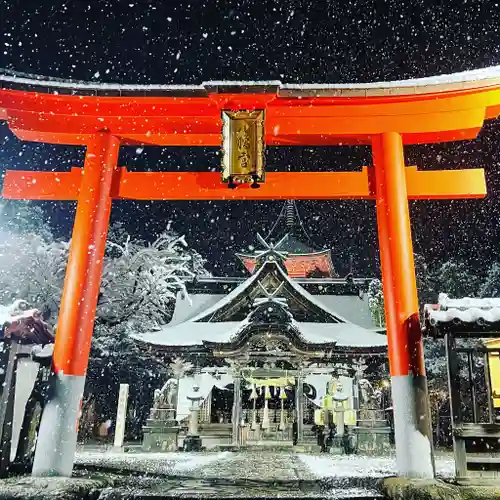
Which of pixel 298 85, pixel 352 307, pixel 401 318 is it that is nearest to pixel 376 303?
pixel 352 307

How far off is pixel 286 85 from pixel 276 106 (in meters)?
0.38

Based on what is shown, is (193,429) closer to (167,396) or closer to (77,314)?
(167,396)

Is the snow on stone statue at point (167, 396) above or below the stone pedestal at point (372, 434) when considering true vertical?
above

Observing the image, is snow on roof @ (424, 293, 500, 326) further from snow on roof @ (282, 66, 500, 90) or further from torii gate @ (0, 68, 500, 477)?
snow on roof @ (282, 66, 500, 90)

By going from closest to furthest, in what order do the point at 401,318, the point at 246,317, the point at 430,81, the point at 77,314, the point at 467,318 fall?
the point at 467,318, the point at 401,318, the point at 77,314, the point at 430,81, the point at 246,317

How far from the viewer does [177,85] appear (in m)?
7.62

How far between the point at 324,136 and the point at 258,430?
33.9ft

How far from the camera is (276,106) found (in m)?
7.79

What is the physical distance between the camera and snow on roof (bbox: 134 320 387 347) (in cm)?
1455

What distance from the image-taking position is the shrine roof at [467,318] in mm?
5914

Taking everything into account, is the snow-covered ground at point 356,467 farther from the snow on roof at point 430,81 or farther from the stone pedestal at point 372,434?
the snow on roof at point 430,81

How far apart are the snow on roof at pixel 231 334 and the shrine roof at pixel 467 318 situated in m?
7.98

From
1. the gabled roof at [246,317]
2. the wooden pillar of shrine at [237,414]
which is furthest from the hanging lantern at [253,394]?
the gabled roof at [246,317]

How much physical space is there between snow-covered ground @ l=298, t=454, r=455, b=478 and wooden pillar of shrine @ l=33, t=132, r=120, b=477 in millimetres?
4362
